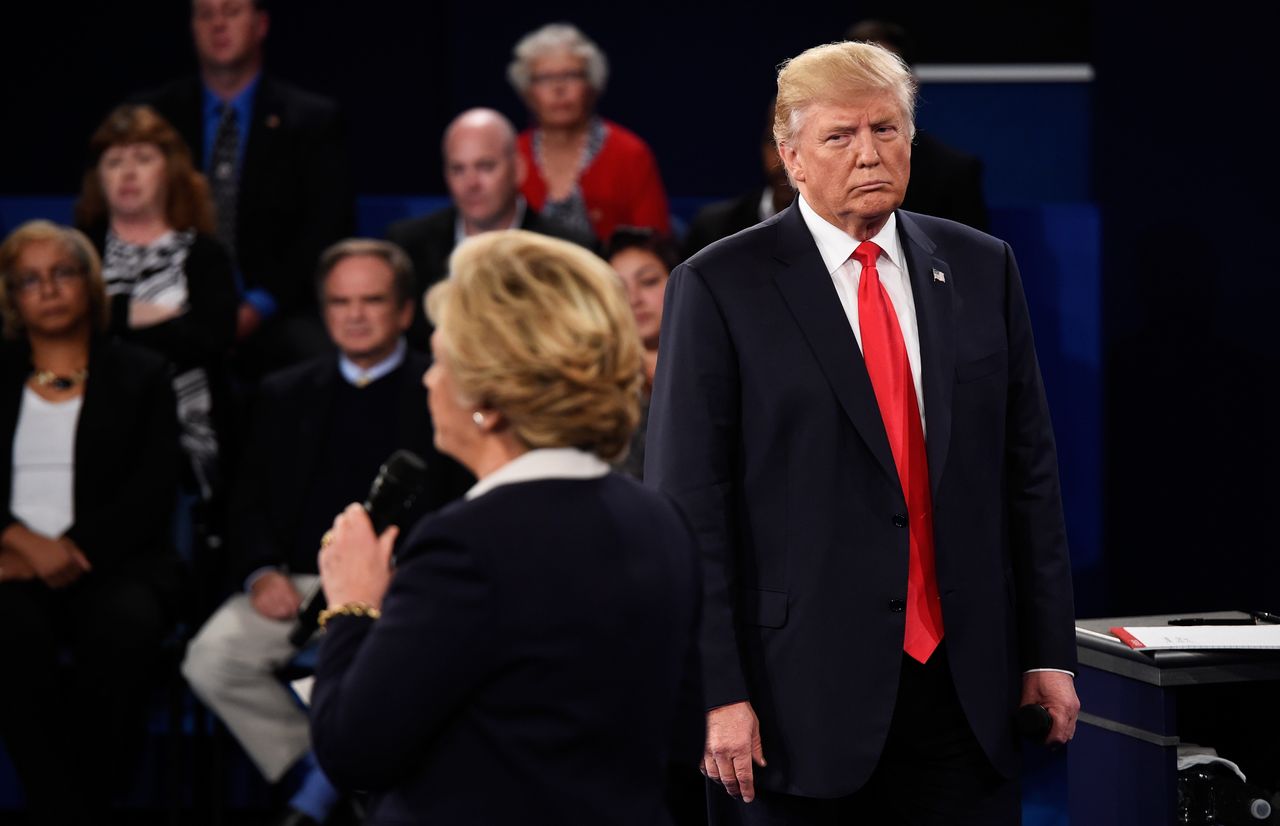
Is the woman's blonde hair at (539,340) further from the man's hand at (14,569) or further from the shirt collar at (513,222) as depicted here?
the shirt collar at (513,222)

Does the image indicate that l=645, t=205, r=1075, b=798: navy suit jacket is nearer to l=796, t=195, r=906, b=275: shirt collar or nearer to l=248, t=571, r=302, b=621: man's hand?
l=796, t=195, r=906, b=275: shirt collar

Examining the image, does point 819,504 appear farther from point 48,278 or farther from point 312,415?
point 48,278

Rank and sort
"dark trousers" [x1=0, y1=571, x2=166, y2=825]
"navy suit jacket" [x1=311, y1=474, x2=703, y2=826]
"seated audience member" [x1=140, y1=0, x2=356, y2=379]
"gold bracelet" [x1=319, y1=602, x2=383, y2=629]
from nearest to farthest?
"navy suit jacket" [x1=311, y1=474, x2=703, y2=826], "gold bracelet" [x1=319, y1=602, x2=383, y2=629], "dark trousers" [x1=0, y1=571, x2=166, y2=825], "seated audience member" [x1=140, y1=0, x2=356, y2=379]

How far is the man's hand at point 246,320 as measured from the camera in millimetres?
4832

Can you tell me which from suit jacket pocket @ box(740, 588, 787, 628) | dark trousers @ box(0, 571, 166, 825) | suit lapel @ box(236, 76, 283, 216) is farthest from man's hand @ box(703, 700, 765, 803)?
suit lapel @ box(236, 76, 283, 216)

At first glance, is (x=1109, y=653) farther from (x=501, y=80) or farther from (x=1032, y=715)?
(x=501, y=80)

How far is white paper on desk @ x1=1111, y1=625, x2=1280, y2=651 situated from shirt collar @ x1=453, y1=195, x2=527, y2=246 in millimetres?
2629

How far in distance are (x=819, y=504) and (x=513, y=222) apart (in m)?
2.99

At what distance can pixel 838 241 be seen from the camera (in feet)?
7.04

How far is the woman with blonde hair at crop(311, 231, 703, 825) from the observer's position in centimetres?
153

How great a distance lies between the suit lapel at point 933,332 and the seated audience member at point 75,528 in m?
2.67

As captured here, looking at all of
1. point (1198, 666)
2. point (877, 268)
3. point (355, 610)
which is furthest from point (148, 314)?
point (355, 610)

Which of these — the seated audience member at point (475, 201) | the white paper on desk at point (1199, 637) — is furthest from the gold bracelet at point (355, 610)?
the seated audience member at point (475, 201)

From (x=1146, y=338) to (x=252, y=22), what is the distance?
9.31 ft
